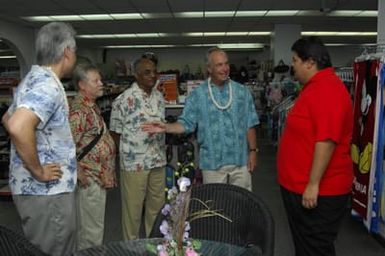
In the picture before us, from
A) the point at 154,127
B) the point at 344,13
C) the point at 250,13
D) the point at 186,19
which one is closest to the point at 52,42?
the point at 154,127

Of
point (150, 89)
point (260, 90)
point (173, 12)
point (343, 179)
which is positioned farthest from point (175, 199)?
point (260, 90)

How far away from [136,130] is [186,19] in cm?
786

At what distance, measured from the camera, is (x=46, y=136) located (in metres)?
2.00

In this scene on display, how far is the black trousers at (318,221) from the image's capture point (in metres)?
2.38

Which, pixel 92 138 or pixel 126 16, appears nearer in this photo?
pixel 92 138

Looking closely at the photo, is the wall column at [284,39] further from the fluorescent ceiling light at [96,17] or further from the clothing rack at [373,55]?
the clothing rack at [373,55]

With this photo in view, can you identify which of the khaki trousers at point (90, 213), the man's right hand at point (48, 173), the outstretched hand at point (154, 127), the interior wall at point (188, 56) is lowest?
the khaki trousers at point (90, 213)

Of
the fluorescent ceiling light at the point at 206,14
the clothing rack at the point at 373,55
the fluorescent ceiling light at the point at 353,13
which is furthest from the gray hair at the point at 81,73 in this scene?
the fluorescent ceiling light at the point at 353,13

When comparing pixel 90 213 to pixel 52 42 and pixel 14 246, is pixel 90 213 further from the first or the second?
pixel 52 42

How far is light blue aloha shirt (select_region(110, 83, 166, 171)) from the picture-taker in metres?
3.17

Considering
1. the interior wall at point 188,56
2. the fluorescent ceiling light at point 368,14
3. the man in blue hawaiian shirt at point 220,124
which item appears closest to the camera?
the man in blue hawaiian shirt at point 220,124

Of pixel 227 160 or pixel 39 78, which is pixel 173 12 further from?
pixel 39 78

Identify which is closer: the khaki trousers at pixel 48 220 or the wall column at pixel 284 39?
the khaki trousers at pixel 48 220

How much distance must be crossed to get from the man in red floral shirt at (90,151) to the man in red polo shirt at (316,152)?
1.11m
